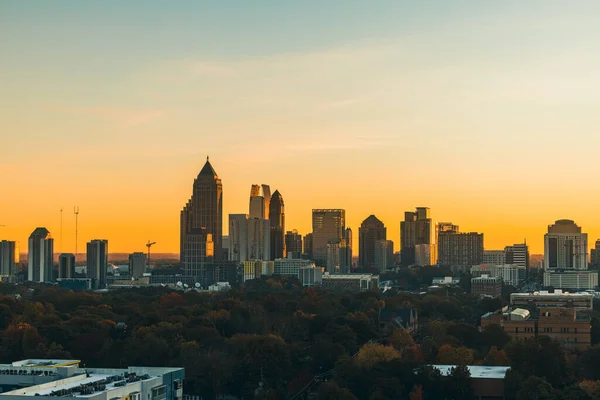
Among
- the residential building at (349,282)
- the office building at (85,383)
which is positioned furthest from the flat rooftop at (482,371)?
the residential building at (349,282)

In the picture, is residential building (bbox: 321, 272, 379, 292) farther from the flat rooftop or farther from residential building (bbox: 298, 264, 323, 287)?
the flat rooftop

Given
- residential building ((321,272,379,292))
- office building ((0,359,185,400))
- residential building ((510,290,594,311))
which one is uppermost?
residential building ((510,290,594,311))

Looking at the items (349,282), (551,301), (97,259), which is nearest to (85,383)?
(551,301)

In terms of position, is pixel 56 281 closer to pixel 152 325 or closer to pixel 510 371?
pixel 152 325

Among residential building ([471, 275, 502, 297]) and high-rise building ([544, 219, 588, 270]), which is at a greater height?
high-rise building ([544, 219, 588, 270])

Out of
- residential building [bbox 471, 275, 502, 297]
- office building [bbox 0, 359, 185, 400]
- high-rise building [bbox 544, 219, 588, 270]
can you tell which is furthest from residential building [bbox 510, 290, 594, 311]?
high-rise building [bbox 544, 219, 588, 270]

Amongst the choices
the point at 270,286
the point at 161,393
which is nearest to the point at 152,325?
the point at 161,393
